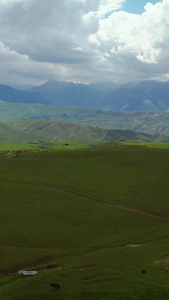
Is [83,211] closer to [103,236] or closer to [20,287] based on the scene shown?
[103,236]

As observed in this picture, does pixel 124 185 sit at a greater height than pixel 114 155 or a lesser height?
lesser

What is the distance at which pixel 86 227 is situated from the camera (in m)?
76.5

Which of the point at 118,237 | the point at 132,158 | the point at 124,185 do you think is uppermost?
the point at 132,158

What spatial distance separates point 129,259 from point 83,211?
37.2 meters

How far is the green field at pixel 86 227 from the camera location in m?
39.1

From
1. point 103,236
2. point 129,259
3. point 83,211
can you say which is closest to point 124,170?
point 83,211

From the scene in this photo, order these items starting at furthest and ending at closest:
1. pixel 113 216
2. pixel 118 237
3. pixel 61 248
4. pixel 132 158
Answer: pixel 132 158, pixel 113 216, pixel 118 237, pixel 61 248

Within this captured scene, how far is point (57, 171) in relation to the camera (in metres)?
140

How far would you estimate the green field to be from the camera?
3906 cm

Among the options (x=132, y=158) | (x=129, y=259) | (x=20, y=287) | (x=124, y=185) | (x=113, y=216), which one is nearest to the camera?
(x=20, y=287)

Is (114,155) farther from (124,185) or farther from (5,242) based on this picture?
(5,242)

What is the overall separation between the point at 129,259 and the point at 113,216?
33.5 m

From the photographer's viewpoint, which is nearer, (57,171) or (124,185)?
(124,185)

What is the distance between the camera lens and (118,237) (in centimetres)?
6988
